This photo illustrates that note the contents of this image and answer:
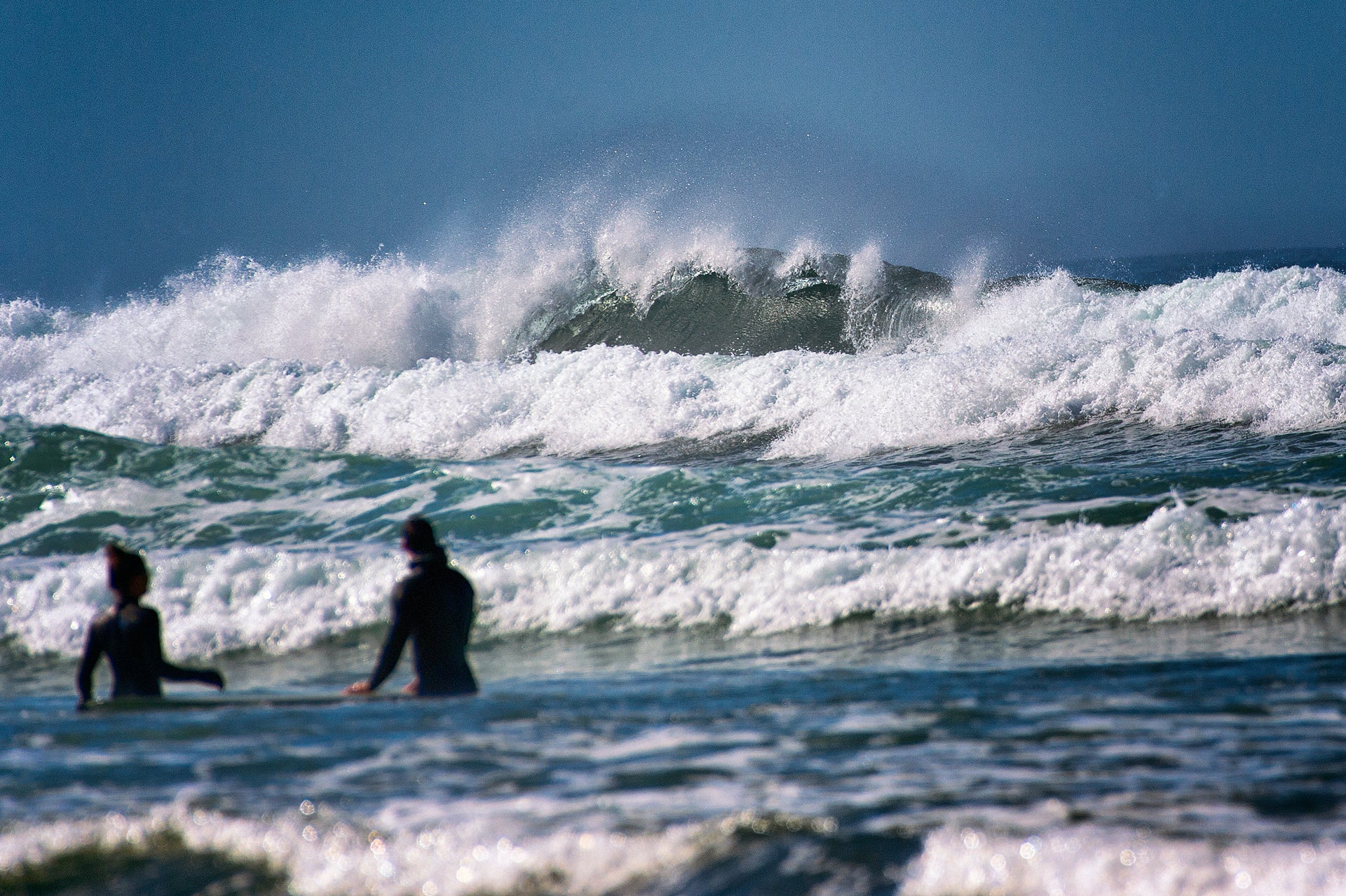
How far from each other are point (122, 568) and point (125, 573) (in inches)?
1.5

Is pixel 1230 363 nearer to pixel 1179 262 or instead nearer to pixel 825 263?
pixel 825 263

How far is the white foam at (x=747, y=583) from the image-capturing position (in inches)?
283

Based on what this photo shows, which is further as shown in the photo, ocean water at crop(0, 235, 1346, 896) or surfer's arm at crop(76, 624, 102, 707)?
surfer's arm at crop(76, 624, 102, 707)

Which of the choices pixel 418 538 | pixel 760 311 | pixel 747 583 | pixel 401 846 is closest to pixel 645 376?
pixel 760 311

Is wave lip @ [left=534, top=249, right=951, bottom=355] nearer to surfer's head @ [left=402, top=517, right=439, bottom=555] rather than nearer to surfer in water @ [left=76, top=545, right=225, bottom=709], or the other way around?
surfer's head @ [left=402, top=517, right=439, bottom=555]

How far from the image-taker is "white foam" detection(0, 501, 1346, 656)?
7180 millimetres

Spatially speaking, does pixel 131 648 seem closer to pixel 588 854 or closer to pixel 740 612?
pixel 588 854

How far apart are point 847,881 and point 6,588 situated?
8302 millimetres

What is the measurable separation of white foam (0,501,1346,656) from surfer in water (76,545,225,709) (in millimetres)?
2364

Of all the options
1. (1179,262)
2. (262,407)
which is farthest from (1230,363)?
(1179,262)

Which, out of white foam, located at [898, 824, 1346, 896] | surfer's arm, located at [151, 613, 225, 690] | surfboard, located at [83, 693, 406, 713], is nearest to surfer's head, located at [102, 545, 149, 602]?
surfer's arm, located at [151, 613, 225, 690]

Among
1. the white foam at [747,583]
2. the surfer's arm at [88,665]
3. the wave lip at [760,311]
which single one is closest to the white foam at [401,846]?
the surfer's arm at [88,665]

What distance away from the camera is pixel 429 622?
5.37 m

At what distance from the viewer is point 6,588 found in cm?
905
